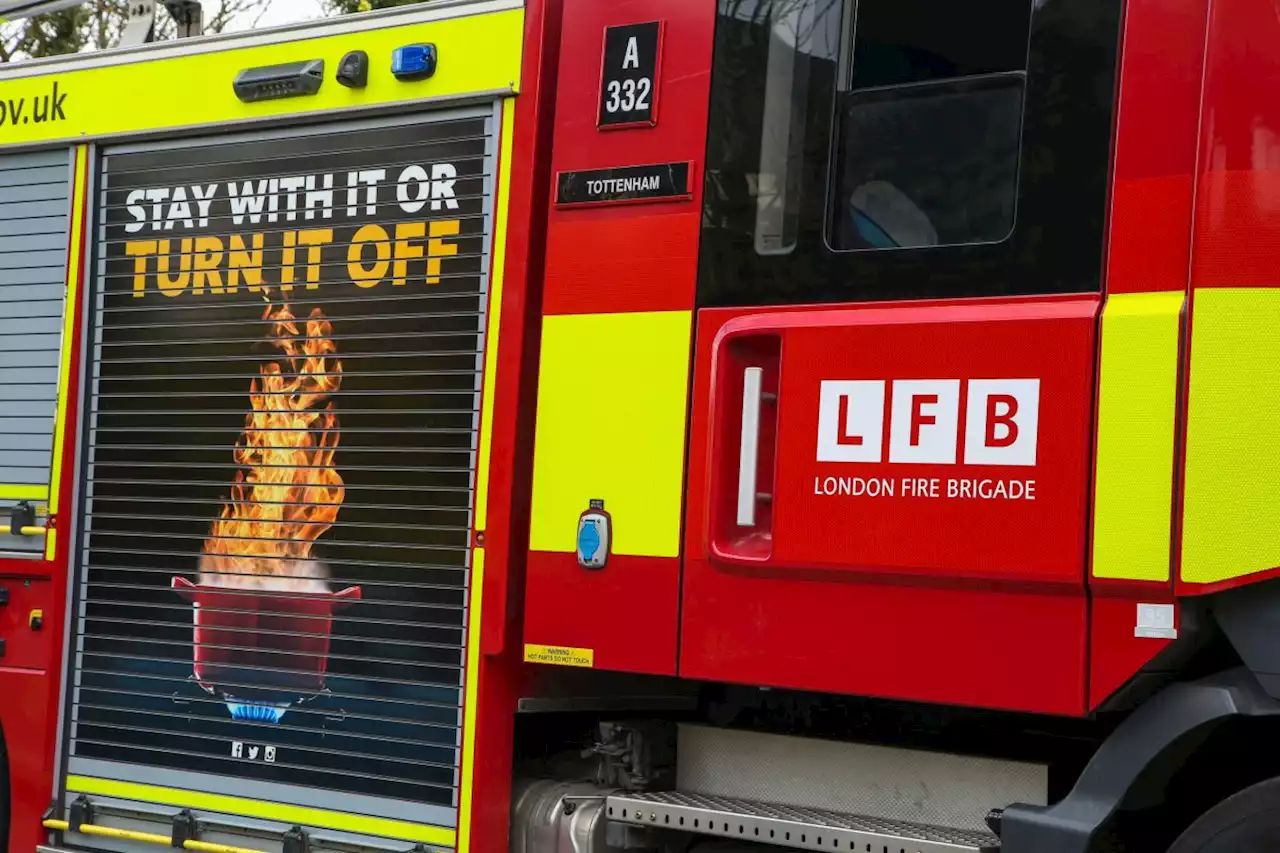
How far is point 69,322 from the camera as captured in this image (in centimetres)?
580

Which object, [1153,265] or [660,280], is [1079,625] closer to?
[1153,265]

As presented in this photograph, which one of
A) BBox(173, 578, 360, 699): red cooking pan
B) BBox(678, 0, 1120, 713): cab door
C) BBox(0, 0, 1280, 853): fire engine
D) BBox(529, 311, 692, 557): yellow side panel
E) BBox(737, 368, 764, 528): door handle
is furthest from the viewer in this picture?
BBox(173, 578, 360, 699): red cooking pan

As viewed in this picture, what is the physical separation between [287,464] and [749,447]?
1715mm

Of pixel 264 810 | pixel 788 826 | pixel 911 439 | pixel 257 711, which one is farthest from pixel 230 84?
pixel 788 826

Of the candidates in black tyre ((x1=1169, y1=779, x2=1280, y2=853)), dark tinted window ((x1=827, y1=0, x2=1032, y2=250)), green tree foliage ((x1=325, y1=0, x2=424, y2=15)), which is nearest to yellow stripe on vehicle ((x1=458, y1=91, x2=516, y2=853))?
dark tinted window ((x1=827, y1=0, x2=1032, y2=250))

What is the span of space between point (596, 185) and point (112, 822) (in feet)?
8.95

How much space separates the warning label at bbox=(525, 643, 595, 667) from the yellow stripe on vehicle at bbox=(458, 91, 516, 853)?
0.64 feet

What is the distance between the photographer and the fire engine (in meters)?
3.74

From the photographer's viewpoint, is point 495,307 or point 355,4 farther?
point 355,4

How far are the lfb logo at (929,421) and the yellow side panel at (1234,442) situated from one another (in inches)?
14.8

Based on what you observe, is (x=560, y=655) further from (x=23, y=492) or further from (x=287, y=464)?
(x=23, y=492)

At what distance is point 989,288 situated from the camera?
397 centimetres

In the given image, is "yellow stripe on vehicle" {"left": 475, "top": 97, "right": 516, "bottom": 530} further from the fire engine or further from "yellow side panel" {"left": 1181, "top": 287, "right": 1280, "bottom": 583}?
"yellow side panel" {"left": 1181, "top": 287, "right": 1280, "bottom": 583}

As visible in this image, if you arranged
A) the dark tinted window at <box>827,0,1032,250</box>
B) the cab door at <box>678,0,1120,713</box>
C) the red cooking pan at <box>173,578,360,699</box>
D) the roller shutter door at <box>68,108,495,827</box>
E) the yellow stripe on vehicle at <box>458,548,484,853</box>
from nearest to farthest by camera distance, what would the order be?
1. the cab door at <box>678,0,1120,713</box>
2. the dark tinted window at <box>827,0,1032,250</box>
3. the yellow stripe on vehicle at <box>458,548,484,853</box>
4. the roller shutter door at <box>68,108,495,827</box>
5. the red cooking pan at <box>173,578,360,699</box>
